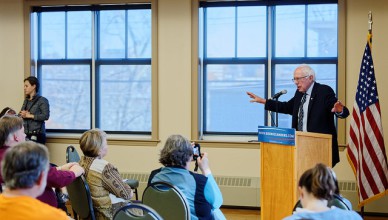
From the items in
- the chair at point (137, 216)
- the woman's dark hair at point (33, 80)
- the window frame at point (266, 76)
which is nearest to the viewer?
the chair at point (137, 216)

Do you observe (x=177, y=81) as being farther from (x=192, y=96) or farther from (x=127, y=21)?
(x=127, y=21)

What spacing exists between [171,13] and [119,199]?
333 cm

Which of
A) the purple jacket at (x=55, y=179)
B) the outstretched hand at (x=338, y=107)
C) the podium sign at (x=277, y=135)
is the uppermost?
the outstretched hand at (x=338, y=107)

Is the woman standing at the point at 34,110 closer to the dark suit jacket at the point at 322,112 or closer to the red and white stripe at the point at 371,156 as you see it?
the dark suit jacket at the point at 322,112

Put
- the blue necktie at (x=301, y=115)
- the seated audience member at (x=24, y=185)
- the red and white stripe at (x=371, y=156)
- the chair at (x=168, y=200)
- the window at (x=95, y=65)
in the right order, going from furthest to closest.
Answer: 1. the window at (x=95, y=65)
2. the red and white stripe at (x=371, y=156)
3. the blue necktie at (x=301, y=115)
4. the chair at (x=168, y=200)
5. the seated audience member at (x=24, y=185)

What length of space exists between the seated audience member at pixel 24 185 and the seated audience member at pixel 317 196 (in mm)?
1041

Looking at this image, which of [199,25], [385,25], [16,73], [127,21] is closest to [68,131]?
[16,73]

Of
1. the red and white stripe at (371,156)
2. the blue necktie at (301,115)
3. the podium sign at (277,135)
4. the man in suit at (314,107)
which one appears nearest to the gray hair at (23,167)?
the podium sign at (277,135)

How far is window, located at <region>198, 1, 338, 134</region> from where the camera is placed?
260 inches

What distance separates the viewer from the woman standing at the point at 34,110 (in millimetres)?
6969

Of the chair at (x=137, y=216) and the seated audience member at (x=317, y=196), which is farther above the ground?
the seated audience member at (x=317, y=196)

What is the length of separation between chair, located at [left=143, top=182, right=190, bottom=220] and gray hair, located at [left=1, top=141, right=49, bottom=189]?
1.18m

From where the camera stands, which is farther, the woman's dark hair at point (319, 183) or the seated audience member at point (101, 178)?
the seated audience member at point (101, 178)

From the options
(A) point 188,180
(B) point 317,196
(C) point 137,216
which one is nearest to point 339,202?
(B) point 317,196
